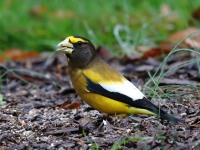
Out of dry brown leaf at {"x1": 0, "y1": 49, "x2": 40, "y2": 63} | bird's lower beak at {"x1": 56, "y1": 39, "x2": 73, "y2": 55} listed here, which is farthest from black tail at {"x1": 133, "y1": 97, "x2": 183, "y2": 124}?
dry brown leaf at {"x1": 0, "y1": 49, "x2": 40, "y2": 63}

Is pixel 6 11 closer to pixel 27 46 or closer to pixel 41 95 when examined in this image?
pixel 27 46

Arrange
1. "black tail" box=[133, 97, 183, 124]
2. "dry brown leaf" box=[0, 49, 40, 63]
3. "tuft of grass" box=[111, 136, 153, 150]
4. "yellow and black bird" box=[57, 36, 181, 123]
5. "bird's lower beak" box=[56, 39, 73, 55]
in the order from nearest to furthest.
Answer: "tuft of grass" box=[111, 136, 153, 150] → "black tail" box=[133, 97, 183, 124] → "yellow and black bird" box=[57, 36, 181, 123] → "bird's lower beak" box=[56, 39, 73, 55] → "dry brown leaf" box=[0, 49, 40, 63]

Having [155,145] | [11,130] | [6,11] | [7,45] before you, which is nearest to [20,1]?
[6,11]

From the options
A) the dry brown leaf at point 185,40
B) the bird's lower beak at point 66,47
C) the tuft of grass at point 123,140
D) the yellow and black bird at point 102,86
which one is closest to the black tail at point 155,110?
the yellow and black bird at point 102,86

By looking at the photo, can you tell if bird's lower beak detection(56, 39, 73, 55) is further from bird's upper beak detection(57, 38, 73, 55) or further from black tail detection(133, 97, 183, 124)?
black tail detection(133, 97, 183, 124)

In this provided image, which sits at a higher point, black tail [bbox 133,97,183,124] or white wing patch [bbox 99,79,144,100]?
white wing patch [bbox 99,79,144,100]

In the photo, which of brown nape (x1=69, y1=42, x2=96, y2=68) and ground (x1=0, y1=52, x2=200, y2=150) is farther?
brown nape (x1=69, y1=42, x2=96, y2=68)
